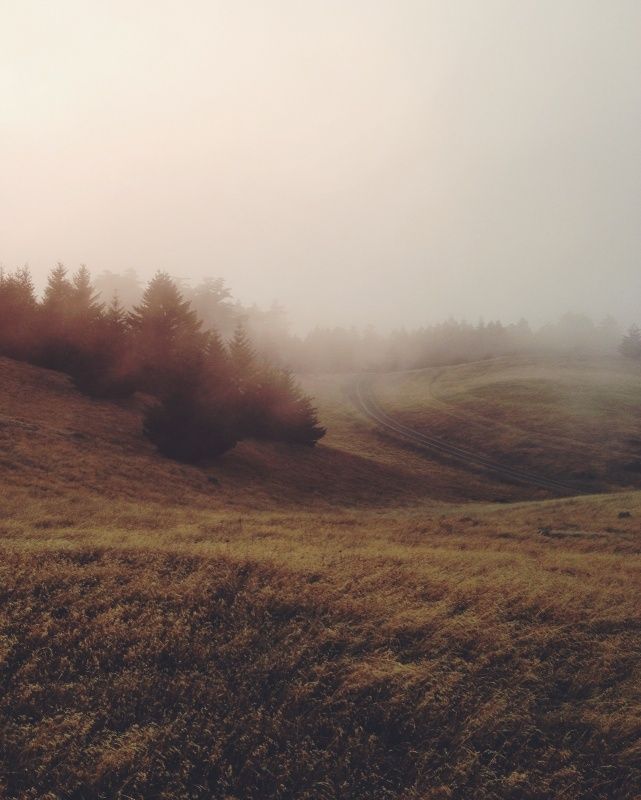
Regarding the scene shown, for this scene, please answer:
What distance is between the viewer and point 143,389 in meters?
33.7

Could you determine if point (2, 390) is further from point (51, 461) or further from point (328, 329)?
point (328, 329)

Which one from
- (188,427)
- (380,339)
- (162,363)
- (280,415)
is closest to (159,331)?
(162,363)

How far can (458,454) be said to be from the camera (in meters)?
52.4

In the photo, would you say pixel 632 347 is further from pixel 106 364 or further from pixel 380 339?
pixel 106 364

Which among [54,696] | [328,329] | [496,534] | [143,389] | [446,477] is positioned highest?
[328,329]

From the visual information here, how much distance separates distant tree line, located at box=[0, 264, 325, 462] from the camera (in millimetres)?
24891

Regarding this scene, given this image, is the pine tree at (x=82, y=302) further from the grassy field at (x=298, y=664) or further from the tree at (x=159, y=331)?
the grassy field at (x=298, y=664)

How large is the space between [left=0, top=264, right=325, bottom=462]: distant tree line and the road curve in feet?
63.7

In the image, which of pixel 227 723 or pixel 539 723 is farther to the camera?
pixel 539 723

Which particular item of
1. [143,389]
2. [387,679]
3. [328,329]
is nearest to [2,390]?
[143,389]

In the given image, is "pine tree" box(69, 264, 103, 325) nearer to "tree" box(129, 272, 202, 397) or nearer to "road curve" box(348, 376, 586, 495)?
"tree" box(129, 272, 202, 397)

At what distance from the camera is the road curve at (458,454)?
4362cm

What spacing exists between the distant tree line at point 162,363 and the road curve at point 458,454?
19.4 meters

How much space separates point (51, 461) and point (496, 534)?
1726 centimetres
